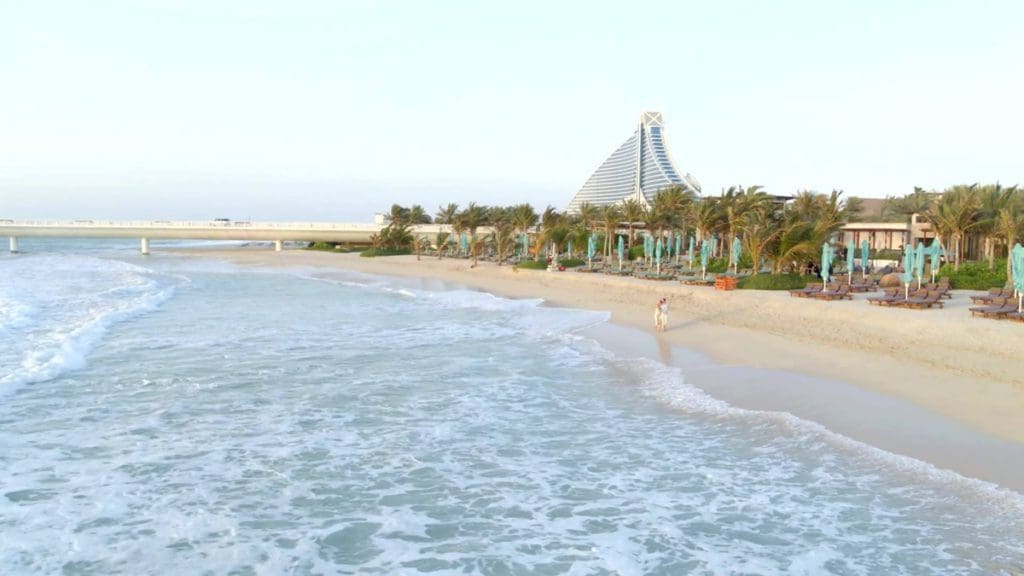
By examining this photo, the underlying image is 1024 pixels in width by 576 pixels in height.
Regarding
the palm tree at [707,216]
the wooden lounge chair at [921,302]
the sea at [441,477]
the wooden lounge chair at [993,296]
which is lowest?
the sea at [441,477]

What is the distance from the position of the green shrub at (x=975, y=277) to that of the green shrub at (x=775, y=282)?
542 cm

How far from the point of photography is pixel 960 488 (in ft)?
27.4

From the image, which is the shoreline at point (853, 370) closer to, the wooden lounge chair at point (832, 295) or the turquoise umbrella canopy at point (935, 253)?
the wooden lounge chair at point (832, 295)

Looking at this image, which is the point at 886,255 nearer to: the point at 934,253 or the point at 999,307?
the point at 934,253

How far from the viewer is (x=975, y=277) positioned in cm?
2831

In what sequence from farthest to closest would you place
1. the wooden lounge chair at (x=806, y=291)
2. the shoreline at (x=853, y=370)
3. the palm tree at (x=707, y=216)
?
the palm tree at (x=707, y=216), the wooden lounge chair at (x=806, y=291), the shoreline at (x=853, y=370)

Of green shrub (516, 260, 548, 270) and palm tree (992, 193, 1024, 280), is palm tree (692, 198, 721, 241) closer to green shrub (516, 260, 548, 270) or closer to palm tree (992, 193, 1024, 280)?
green shrub (516, 260, 548, 270)

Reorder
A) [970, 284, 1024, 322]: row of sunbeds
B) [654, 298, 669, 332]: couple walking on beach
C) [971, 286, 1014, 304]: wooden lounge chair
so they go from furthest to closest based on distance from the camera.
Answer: [971, 286, 1014, 304]: wooden lounge chair, [654, 298, 669, 332]: couple walking on beach, [970, 284, 1024, 322]: row of sunbeds

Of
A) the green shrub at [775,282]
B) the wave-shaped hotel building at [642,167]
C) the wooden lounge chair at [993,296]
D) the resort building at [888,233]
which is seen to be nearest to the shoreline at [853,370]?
the wooden lounge chair at [993,296]

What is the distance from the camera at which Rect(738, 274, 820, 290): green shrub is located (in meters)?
28.1

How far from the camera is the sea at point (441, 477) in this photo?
691 centimetres

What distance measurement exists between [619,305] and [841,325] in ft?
31.4

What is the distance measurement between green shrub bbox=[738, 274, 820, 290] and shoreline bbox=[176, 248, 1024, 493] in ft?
6.00

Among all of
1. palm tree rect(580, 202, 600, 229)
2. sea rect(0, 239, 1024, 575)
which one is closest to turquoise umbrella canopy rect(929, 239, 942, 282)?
sea rect(0, 239, 1024, 575)
